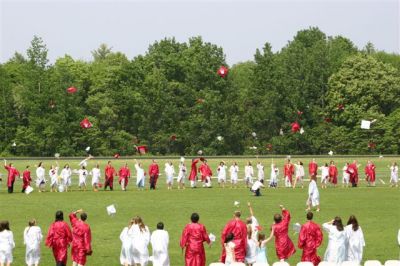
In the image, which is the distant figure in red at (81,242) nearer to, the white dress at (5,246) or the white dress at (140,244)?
the white dress at (140,244)

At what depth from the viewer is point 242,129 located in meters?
103

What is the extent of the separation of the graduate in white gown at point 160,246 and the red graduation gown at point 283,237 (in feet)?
10.5

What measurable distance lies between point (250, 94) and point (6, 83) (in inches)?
1192

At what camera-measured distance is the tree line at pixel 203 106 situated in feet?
328

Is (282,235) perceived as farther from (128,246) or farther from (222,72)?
(222,72)

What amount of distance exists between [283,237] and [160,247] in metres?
3.63

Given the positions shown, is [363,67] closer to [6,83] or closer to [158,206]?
[6,83]

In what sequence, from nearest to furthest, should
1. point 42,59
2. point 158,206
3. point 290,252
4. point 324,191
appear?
point 290,252 → point 158,206 → point 324,191 → point 42,59

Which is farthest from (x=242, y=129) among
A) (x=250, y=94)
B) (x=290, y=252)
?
(x=290, y=252)

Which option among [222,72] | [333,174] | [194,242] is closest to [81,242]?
[194,242]

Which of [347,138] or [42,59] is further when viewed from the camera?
[42,59]

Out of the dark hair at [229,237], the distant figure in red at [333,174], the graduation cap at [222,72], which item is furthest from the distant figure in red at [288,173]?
the dark hair at [229,237]

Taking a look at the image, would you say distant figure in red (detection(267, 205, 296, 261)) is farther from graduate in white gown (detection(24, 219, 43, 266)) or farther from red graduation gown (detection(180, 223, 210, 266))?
graduate in white gown (detection(24, 219, 43, 266))

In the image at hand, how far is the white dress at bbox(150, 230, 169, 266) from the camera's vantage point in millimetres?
22156
